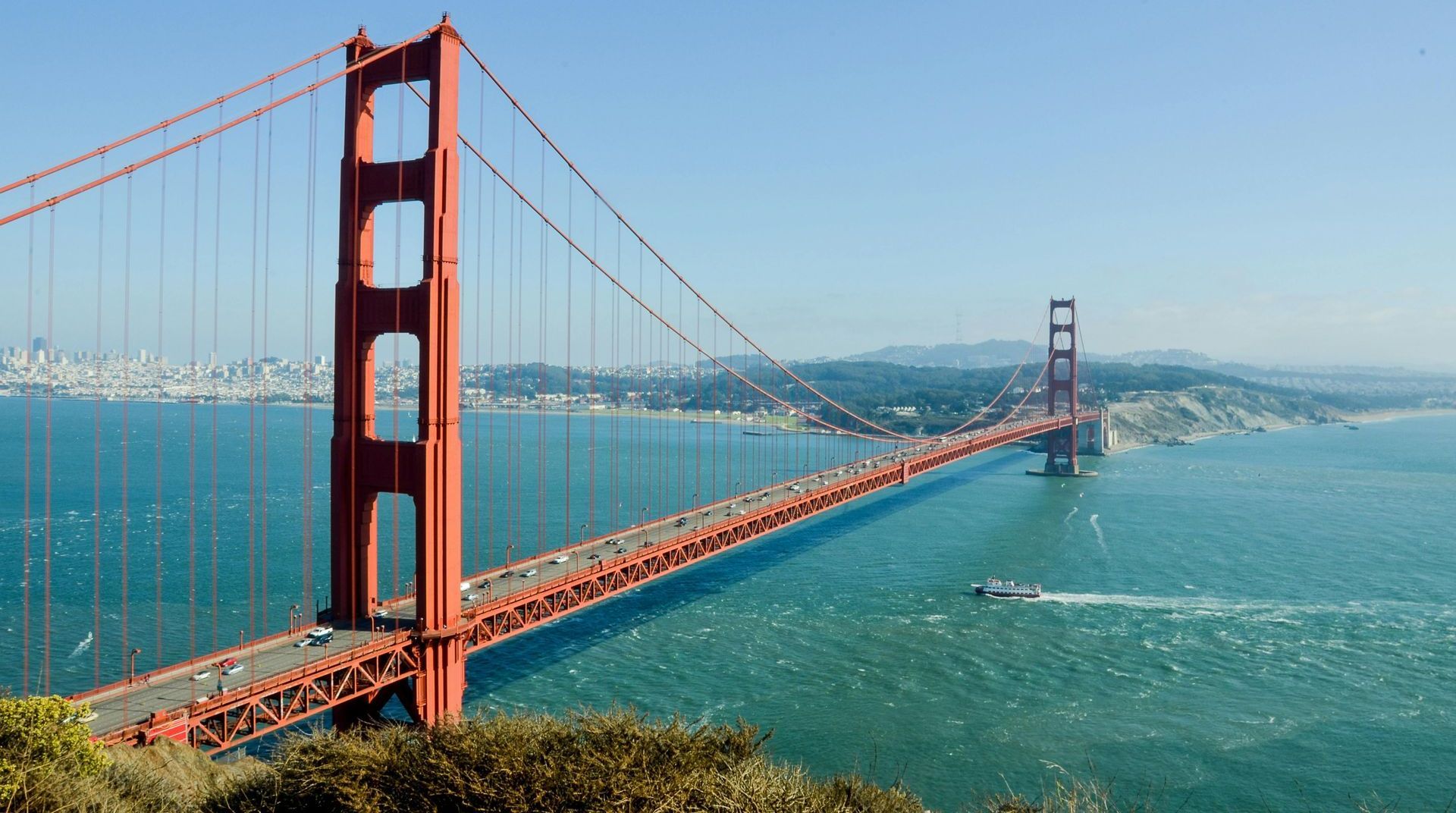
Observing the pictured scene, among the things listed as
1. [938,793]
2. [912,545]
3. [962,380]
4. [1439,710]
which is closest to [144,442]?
[912,545]

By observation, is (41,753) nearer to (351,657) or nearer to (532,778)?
(351,657)

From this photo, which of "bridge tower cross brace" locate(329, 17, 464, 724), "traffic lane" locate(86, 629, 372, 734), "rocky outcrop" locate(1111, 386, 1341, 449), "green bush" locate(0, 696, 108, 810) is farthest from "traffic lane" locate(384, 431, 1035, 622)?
"rocky outcrop" locate(1111, 386, 1341, 449)

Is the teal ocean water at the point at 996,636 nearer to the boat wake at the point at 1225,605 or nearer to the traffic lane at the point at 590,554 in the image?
the boat wake at the point at 1225,605

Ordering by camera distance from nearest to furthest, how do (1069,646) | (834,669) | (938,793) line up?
(938,793) → (834,669) → (1069,646)

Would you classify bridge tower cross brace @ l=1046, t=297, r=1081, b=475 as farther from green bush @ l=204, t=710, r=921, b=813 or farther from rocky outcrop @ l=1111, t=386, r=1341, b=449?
green bush @ l=204, t=710, r=921, b=813

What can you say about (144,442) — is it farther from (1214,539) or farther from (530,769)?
(530,769)

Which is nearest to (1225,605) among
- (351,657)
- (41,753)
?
(351,657)

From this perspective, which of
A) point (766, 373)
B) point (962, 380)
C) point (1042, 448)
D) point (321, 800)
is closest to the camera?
point (321, 800)
